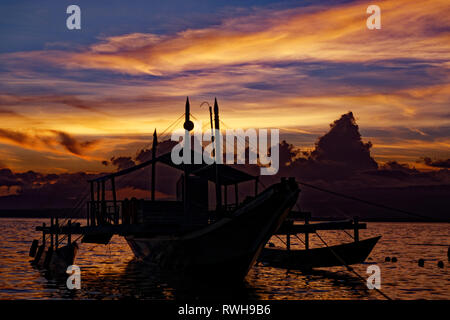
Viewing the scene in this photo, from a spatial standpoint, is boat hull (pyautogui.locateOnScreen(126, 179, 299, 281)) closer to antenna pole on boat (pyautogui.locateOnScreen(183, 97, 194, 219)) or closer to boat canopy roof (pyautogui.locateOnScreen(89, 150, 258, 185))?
antenna pole on boat (pyautogui.locateOnScreen(183, 97, 194, 219))

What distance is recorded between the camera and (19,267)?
135 feet

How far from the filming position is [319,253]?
36.2m

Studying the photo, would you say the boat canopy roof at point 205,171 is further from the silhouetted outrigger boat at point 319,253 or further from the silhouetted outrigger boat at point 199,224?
the silhouetted outrigger boat at point 319,253

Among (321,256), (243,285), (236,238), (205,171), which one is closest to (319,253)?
(321,256)

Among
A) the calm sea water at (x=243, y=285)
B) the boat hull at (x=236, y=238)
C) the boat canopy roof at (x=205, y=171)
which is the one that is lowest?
the calm sea water at (x=243, y=285)

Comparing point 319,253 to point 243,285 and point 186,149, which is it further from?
Answer: point 186,149

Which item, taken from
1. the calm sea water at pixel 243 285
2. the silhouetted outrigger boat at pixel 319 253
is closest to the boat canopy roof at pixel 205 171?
the silhouetted outrigger boat at pixel 319 253

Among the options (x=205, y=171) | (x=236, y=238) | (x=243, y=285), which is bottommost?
(x=243, y=285)

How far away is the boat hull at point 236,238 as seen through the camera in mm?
26312

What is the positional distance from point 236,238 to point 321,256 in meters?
11.2

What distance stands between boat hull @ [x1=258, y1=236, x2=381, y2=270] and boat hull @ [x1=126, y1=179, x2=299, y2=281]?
784cm

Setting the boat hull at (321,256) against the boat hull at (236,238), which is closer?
the boat hull at (236,238)
